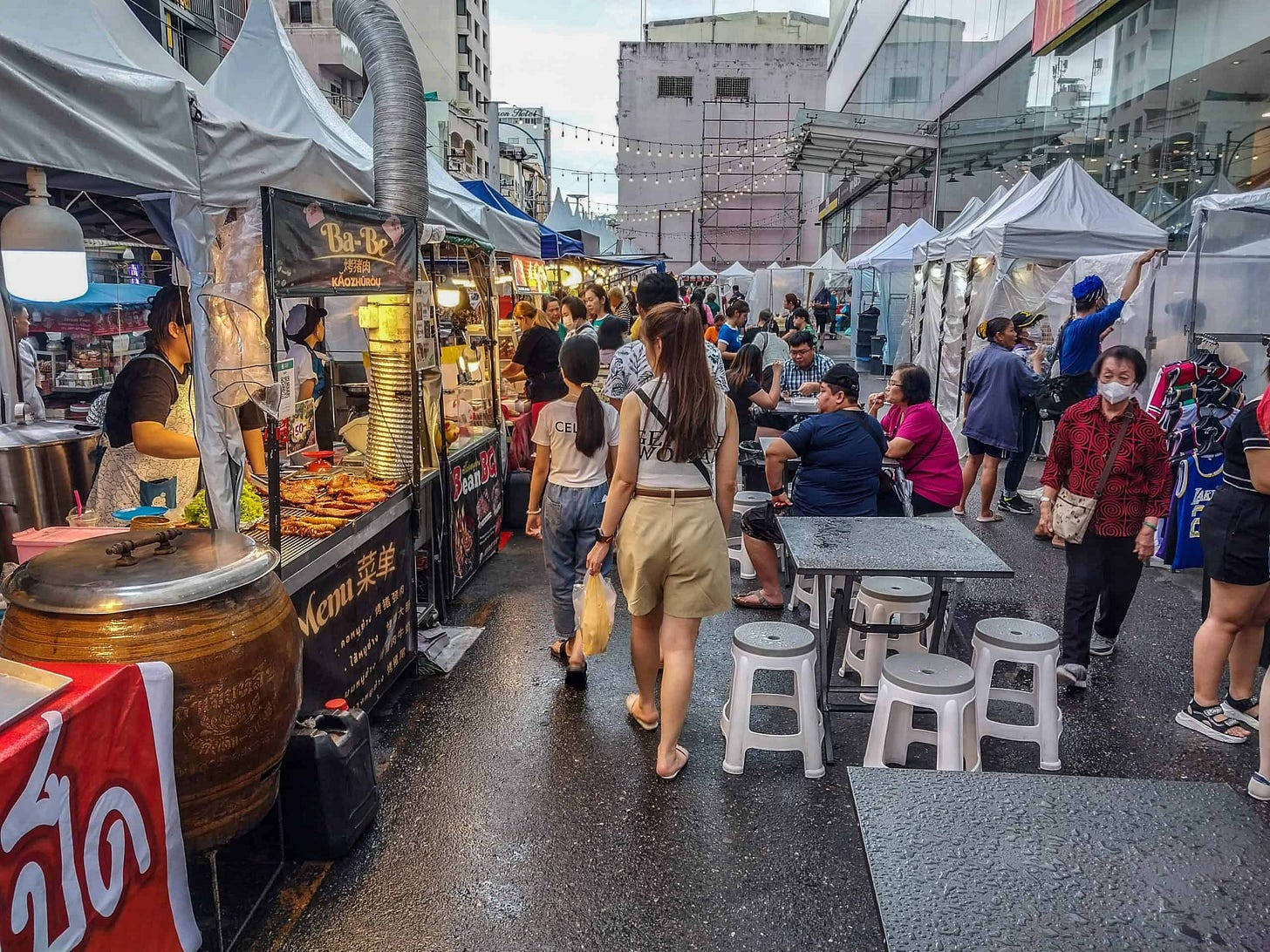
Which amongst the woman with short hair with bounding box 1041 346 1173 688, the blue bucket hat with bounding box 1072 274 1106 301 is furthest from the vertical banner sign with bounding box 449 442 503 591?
the blue bucket hat with bounding box 1072 274 1106 301

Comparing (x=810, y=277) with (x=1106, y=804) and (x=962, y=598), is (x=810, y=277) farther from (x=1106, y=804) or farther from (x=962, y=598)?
(x=1106, y=804)

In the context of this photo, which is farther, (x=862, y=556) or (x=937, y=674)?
(x=862, y=556)

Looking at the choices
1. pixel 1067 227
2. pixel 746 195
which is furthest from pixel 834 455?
pixel 746 195

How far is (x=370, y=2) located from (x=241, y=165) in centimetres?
284

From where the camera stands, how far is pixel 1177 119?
35.7 feet

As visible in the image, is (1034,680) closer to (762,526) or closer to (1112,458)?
(1112,458)

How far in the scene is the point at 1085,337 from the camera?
7.95 m

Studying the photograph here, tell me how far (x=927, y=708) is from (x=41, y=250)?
152 inches

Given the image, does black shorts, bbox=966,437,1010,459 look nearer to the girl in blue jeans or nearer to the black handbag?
the black handbag

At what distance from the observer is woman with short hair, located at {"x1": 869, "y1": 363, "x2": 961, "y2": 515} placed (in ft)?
18.3

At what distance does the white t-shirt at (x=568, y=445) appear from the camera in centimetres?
462

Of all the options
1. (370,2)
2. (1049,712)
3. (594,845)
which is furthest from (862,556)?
(370,2)

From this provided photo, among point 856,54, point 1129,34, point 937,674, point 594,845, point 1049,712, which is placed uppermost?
point 856,54

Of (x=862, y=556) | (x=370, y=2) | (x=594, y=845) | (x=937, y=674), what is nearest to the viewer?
(x=594, y=845)
